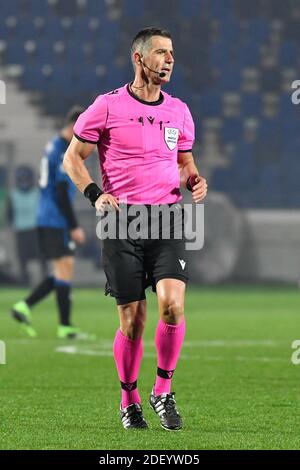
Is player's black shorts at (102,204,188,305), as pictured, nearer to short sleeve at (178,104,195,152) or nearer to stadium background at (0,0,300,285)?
short sleeve at (178,104,195,152)

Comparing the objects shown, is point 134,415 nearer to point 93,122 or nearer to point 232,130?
point 93,122

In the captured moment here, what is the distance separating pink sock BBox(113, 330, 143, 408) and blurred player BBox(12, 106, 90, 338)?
192 inches

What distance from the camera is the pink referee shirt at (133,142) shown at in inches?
211

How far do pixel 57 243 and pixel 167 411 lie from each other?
5.45 m

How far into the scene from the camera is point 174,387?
277 inches

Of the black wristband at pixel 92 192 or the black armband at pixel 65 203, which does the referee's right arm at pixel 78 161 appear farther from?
the black armband at pixel 65 203

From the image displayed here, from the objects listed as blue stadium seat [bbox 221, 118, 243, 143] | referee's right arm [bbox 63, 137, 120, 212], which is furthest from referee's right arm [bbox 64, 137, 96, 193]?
blue stadium seat [bbox 221, 118, 243, 143]

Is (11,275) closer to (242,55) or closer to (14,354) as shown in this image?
(242,55)

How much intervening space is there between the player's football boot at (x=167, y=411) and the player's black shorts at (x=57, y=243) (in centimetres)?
521

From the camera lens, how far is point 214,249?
1880 centimetres

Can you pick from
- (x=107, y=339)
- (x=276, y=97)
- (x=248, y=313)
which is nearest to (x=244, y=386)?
(x=107, y=339)

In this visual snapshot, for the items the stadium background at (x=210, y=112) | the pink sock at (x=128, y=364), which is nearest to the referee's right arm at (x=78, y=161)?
the pink sock at (x=128, y=364)

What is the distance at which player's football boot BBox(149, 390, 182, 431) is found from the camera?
5.18m
